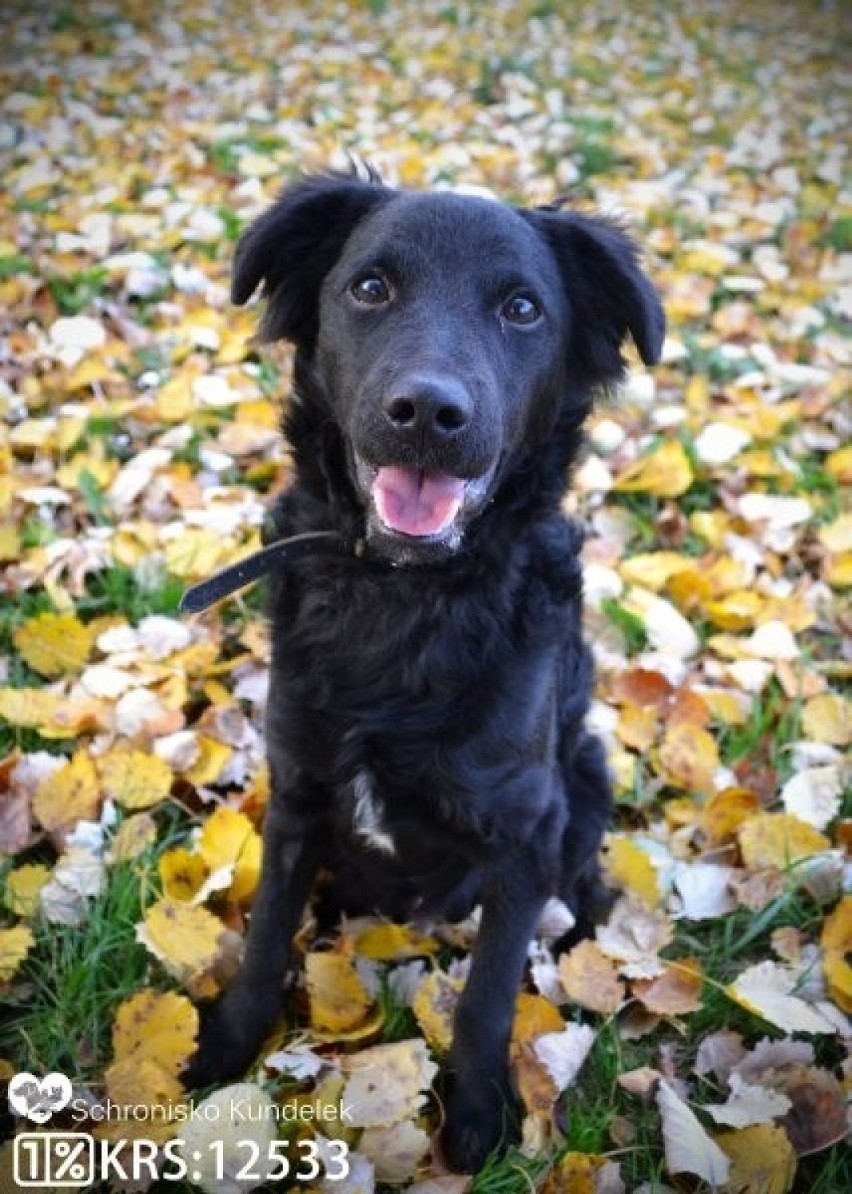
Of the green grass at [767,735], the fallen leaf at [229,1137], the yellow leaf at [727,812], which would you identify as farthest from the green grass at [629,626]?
the fallen leaf at [229,1137]

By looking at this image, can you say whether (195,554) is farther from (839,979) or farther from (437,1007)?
(839,979)

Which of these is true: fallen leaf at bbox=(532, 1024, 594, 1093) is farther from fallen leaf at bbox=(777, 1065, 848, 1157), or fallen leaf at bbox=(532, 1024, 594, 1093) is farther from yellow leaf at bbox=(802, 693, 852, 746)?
yellow leaf at bbox=(802, 693, 852, 746)

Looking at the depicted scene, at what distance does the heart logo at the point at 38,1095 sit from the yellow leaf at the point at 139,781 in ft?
2.35

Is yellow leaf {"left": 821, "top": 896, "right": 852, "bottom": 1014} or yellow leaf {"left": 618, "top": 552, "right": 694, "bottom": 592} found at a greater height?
yellow leaf {"left": 618, "top": 552, "right": 694, "bottom": 592}

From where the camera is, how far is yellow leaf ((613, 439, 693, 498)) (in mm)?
3824

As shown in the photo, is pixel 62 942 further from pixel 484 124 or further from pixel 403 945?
pixel 484 124

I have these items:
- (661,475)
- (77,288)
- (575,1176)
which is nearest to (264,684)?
(575,1176)

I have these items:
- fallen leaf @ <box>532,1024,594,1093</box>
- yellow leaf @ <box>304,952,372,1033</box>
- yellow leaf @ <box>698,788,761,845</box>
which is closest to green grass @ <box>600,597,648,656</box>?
yellow leaf @ <box>698,788,761,845</box>

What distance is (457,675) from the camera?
2.01 metres

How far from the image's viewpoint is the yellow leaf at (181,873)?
239 cm

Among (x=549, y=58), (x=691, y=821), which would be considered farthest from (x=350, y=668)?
(x=549, y=58)

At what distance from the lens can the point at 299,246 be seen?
2.22 metres

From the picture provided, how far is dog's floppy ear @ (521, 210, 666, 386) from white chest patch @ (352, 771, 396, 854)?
101 cm

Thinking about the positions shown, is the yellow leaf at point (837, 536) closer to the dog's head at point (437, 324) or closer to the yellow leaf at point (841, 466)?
the yellow leaf at point (841, 466)
